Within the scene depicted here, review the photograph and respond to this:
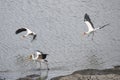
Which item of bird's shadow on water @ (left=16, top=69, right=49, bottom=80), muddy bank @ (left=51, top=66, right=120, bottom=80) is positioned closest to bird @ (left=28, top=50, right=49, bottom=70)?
bird's shadow on water @ (left=16, top=69, right=49, bottom=80)

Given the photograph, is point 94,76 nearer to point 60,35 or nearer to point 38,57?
point 38,57

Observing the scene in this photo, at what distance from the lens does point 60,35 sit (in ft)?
24.1

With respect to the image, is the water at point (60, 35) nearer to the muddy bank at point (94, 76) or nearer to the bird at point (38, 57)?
the bird at point (38, 57)

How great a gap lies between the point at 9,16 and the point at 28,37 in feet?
1.91

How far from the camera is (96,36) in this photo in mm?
7301

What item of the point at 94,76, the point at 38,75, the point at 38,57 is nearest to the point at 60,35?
the point at 38,57

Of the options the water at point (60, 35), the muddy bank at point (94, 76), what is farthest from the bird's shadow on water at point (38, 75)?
the muddy bank at point (94, 76)

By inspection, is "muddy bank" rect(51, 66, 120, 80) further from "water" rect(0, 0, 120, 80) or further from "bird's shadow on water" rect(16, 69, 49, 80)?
"water" rect(0, 0, 120, 80)

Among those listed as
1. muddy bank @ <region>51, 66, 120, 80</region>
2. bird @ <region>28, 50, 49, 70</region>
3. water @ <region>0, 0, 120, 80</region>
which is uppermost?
water @ <region>0, 0, 120, 80</region>

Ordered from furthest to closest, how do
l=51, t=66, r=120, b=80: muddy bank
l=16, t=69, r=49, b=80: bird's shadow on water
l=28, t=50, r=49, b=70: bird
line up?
l=28, t=50, r=49, b=70: bird, l=16, t=69, r=49, b=80: bird's shadow on water, l=51, t=66, r=120, b=80: muddy bank

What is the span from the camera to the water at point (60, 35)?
274 inches

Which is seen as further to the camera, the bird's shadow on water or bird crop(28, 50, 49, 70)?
bird crop(28, 50, 49, 70)

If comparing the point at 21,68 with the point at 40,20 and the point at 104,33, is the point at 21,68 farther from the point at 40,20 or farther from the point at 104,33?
the point at 104,33

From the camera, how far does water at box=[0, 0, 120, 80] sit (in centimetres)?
695
